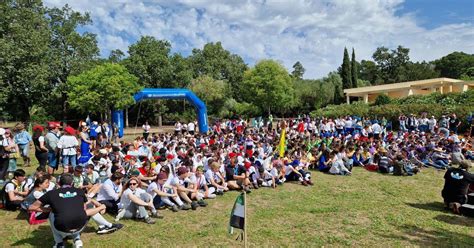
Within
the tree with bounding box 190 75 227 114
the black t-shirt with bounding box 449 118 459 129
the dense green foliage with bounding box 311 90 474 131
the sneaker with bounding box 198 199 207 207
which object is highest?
the tree with bounding box 190 75 227 114

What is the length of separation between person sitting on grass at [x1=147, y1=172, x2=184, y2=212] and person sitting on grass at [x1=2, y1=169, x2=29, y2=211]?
255 centimetres

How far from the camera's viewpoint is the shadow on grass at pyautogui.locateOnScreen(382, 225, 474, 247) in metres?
6.24

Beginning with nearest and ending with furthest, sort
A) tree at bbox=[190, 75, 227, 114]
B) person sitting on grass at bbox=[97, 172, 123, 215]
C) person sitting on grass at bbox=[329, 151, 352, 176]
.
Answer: person sitting on grass at bbox=[97, 172, 123, 215]
person sitting on grass at bbox=[329, 151, 352, 176]
tree at bbox=[190, 75, 227, 114]

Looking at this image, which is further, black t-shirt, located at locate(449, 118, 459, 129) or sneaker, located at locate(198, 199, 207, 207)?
black t-shirt, located at locate(449, 118, 459, 129)

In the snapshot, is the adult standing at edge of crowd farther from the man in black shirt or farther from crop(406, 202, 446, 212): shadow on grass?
crop(406, 202, 446, 212): shadow on grass

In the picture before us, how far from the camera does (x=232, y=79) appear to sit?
5544 centimetres

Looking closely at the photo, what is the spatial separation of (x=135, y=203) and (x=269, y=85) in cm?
3575

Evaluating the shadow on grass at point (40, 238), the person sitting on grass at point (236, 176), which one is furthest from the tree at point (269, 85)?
the shadow on grass at point (40, 238)

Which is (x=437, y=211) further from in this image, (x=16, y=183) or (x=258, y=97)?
(x=258, y=97)

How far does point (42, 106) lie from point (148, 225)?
3120 cm

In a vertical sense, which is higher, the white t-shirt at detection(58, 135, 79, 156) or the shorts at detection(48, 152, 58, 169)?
the white t-shirt at detection(58, 135, 79, 156)

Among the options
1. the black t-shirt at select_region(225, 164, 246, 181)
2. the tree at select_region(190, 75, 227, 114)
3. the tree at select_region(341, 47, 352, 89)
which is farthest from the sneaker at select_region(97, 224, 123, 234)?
the tree at select_region(341, 47, 352, 89)

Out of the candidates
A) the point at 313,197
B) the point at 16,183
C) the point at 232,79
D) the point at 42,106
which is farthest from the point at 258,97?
the point at 16,183

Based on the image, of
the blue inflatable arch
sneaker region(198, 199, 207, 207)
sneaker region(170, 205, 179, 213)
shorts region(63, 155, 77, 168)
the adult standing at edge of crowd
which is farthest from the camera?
the blue inflatable arch
